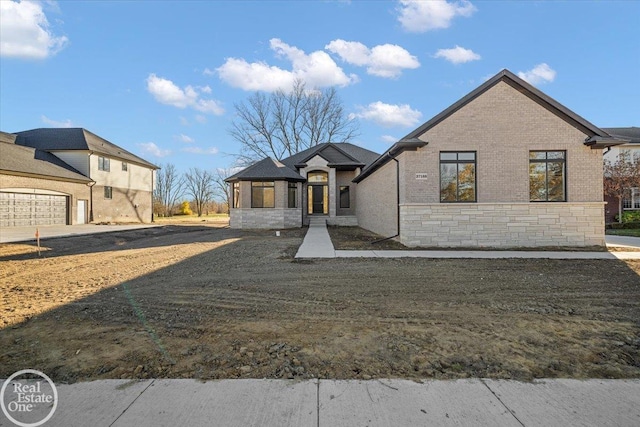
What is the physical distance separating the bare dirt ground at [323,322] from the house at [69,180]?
1856cm

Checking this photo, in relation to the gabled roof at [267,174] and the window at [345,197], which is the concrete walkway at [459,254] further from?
the window at [345,197]

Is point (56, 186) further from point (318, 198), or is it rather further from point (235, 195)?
point (318, 198)

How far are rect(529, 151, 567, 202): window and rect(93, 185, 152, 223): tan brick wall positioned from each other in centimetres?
3222

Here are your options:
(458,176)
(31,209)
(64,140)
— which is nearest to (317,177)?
(458,176)

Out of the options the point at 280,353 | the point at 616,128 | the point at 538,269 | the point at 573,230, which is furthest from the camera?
the point at 616,128

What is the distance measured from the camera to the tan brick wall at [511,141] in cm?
1126

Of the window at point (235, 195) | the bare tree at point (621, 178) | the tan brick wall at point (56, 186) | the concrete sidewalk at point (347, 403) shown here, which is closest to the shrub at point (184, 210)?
the tan brick wall at point (56, 186)

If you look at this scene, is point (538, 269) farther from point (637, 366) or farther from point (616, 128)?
point (616, 128)

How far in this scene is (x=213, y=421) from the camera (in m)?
2.38

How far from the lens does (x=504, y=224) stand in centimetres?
1139

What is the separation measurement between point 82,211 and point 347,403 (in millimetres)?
31588

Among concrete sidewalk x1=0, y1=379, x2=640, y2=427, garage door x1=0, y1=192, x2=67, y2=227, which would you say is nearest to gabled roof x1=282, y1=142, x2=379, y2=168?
garage door x1=0, y1=192, x2=67, y2=227

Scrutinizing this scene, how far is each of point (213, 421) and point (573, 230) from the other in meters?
13.4

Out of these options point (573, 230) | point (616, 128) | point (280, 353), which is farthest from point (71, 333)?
point (616, 128)
